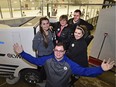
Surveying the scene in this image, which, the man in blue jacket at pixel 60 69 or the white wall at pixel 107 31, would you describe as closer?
the man in blue jacket at pixel 60 69

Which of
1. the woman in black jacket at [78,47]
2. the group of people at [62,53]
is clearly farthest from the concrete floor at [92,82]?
the woman in black jacket at [78,47]

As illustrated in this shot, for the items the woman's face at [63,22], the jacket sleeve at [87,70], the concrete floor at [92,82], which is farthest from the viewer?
the concrete floor at [92,82]

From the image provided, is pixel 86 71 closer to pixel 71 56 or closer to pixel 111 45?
pixel 71 56

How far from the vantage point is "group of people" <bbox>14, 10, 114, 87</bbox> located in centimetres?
139

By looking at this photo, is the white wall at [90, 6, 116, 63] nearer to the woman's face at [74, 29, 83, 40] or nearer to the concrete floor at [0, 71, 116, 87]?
the concrete floor at [0, 71, 116, 87]

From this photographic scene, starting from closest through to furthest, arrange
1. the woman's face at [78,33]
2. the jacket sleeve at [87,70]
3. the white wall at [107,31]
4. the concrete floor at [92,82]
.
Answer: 1. the jacket sleeve at [87,70]
2. the woman's face at [78,33]
3. the concrete floor at [92,82]
4. the white wall at [107,31]

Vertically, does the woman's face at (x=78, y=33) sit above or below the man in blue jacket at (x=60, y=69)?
above

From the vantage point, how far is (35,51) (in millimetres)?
2154

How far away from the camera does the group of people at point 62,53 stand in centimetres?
139

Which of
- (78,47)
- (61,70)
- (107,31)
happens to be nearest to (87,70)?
(61,70)

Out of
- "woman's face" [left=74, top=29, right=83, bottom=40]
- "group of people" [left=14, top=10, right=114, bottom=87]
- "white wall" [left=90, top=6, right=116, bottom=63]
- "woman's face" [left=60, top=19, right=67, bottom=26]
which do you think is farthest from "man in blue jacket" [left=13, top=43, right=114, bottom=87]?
"white wall" [left=90, top=6, right=116, bottom=63]

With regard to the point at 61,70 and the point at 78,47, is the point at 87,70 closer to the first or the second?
the point at 61,70

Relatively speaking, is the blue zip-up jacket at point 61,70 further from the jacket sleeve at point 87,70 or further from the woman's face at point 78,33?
the woman's face at point 78,33

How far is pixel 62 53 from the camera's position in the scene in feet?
4.51
